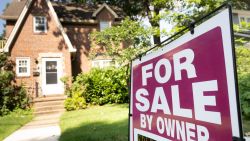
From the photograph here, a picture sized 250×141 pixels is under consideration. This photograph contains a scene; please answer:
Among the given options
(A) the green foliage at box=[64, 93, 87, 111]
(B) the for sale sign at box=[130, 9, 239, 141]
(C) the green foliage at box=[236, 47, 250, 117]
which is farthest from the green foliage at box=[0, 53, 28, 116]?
(B) the for sale sign at box=[130, 9, 239, 141]

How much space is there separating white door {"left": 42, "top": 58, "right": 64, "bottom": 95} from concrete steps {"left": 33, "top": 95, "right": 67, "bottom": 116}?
1238mm

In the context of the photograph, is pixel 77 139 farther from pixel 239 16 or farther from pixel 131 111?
pixel 239 16

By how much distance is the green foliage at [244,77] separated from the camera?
7543 mm

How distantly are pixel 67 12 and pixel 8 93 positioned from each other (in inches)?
379

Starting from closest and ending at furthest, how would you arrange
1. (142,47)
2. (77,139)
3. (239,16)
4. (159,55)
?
(159,55) < (77,139) < (142,47) < (239,16)

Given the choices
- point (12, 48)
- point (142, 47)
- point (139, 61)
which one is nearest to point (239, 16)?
point (142, 47)

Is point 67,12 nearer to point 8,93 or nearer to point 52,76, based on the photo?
point 52,76

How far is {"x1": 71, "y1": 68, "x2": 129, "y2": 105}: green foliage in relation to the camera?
16.6m

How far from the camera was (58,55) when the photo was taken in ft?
63.5

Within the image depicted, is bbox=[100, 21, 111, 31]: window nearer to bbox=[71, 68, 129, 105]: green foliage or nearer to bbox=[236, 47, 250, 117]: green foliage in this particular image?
bbox=[71, 68, 129, 105]: green foliage

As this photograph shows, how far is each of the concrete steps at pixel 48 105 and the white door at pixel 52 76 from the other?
124 cm

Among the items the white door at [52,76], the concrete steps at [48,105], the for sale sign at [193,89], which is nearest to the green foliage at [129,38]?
the concrete steps at [48,105]

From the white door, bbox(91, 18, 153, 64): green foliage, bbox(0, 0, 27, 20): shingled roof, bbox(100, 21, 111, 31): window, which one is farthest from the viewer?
bbox(100, 21, 111, 31): window

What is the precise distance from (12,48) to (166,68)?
18.6 meters
